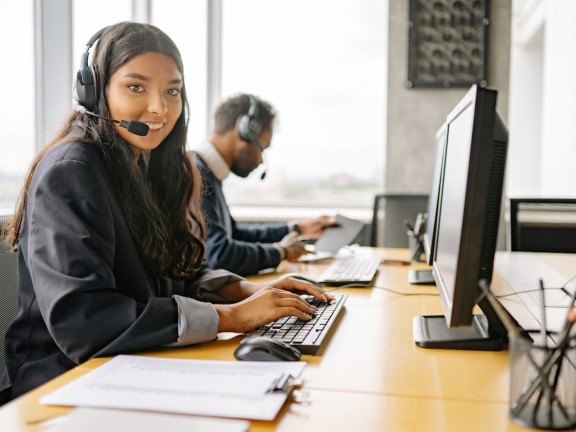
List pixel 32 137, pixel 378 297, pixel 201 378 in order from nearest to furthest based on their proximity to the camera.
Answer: pixel 201 378 < pixel 378 297 < pixel 32 137

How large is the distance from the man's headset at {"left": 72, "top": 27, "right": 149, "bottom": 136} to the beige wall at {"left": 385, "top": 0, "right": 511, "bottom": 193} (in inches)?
103

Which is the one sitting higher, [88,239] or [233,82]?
[233,82]

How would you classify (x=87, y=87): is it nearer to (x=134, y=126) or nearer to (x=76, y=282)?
(x=134, y=126)

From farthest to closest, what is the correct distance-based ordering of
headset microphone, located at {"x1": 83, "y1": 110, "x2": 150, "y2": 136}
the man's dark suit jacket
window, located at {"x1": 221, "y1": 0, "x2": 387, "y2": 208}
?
window, located at {"x1": 221, "y1": 0, "x2": 387, "y2": 208} → the man's dark suit jacket → headset microphone, located at {"x1": 83, "y1": 110, "x2": 150, "y2": 136}

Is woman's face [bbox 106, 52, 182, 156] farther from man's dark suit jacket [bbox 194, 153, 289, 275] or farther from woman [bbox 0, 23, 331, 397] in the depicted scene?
man's dark suit jacket [bbox 194, 153, 289, 275]

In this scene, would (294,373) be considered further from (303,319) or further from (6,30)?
(6,30)

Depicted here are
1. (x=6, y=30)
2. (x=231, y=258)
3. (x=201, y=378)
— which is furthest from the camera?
(x=6, y=30)

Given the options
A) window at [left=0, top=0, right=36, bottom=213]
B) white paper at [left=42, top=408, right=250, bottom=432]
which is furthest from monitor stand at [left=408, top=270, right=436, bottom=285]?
window at [left=0, top=0, right=36, bottom=213]

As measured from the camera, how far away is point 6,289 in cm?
143

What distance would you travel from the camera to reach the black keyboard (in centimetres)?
113

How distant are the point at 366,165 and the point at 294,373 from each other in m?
3.26

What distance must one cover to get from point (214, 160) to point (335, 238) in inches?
20.8

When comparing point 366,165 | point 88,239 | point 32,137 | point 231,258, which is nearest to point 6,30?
point 32,137

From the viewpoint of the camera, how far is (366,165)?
414 centimetres
